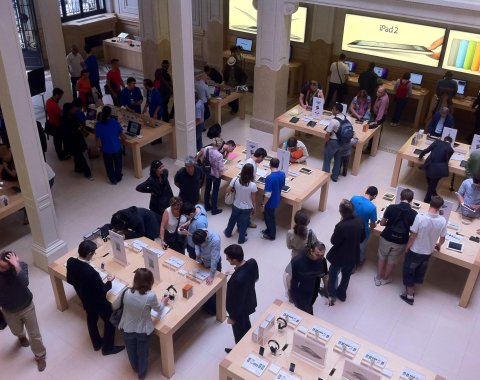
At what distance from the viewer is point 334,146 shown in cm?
892

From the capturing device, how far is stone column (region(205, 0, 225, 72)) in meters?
13.1

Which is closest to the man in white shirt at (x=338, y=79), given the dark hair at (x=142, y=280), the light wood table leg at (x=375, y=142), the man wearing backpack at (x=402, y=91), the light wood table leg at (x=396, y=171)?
the man wearing backpack at (x=402, y=91)

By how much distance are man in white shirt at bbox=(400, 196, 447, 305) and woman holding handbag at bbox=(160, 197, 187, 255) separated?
9.22ft

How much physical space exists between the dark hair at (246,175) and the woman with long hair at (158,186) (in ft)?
3.35

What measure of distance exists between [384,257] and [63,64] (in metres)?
7.81

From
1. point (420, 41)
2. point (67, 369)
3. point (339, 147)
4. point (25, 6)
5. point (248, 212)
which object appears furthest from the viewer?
point (25, 6)

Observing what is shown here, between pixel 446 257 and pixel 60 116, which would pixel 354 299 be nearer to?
pixel 446 257

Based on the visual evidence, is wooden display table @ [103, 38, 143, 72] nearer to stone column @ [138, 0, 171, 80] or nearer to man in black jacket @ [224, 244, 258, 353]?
stone column @ [138, 0, 171, 80]

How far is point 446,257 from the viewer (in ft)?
21.0

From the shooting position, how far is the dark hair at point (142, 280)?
4.67m

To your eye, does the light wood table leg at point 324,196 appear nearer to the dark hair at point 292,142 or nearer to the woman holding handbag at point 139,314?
the dark hair at point 292,142

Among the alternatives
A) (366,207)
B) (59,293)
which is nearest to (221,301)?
(59,293)

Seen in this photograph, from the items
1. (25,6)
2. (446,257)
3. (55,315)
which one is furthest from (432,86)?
(25,6)

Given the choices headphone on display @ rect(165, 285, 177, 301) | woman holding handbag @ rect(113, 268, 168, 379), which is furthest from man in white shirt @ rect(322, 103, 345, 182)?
woman holding handbag @ rect(113, 268, 168, 379)
